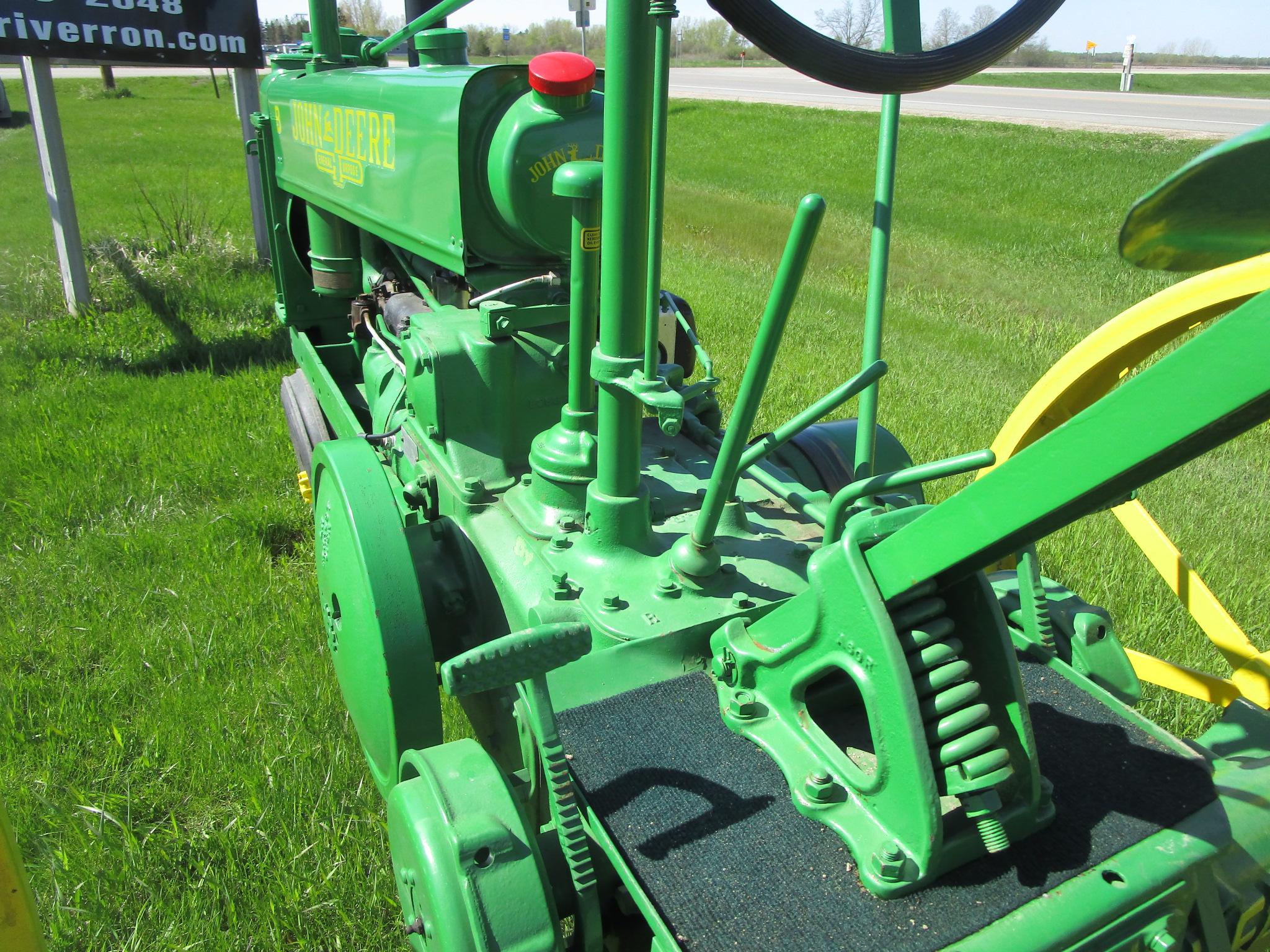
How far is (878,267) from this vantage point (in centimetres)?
187

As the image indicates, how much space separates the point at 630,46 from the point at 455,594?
1.37m

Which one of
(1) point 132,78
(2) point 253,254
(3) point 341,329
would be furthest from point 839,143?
(1) point 132,78

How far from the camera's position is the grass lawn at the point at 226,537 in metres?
2.41

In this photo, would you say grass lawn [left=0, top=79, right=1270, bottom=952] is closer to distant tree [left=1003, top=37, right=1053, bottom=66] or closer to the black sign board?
the black sign board

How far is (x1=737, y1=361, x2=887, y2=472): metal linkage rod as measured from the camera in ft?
5.42

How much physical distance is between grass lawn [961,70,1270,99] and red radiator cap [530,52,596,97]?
22525mm

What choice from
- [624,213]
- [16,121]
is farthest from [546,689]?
[16,121]

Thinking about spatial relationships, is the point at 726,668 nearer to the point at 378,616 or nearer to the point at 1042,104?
the point at 378,616

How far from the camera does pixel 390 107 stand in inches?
113

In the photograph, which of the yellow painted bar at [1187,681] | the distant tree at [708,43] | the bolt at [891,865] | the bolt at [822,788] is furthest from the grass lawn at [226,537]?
the distant tree at [708,43]

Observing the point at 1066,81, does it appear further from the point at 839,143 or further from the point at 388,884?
the point at 388,884

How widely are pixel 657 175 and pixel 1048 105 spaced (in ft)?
69.9

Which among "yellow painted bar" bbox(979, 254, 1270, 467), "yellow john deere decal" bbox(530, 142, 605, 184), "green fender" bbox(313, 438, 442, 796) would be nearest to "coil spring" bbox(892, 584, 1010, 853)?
"yellow painted bar" bbox(979, 254, 1270, 467)

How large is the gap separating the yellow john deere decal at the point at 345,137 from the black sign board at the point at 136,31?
8.64 feet
